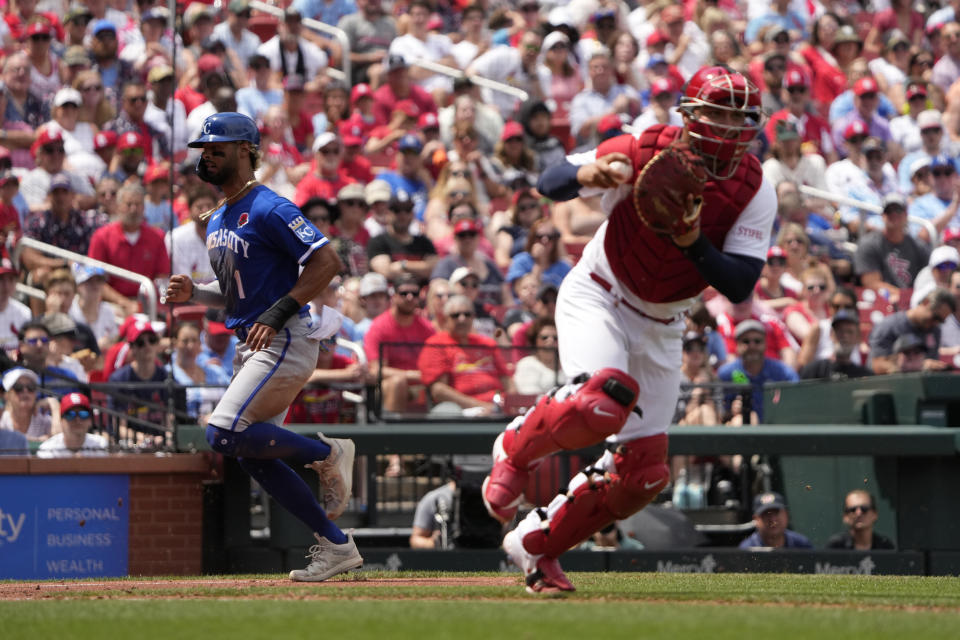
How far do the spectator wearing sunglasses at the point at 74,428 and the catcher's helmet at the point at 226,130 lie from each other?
325 cm

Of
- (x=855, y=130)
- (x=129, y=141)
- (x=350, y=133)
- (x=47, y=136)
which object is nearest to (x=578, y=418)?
(x=47, y=136)

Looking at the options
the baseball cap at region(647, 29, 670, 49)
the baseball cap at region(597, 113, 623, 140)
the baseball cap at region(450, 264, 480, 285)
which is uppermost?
the baseball cap at region(647, 29, 670, 49)

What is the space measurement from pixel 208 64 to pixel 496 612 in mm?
10785

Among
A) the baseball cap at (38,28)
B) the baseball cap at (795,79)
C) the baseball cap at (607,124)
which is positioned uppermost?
the baseball cap at (795,79)

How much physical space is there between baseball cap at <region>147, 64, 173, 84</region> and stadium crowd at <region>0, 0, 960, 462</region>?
0.9 inches

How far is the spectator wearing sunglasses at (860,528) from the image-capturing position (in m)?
9.84

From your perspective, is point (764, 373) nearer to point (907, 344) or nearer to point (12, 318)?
point (907, 344)

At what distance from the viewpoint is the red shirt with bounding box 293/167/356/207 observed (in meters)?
14.0

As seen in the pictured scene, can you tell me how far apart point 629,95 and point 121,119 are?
5846mm

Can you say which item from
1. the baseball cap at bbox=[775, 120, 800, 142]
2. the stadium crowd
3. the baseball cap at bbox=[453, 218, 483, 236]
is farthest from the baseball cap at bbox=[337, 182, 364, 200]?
the baseball cap at bbox=[775, 120, 800, 142]

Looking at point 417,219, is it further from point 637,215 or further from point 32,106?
point 637,215

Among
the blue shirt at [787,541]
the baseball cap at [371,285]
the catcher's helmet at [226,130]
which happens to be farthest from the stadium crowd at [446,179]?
the catcher's helmet at [226,130]

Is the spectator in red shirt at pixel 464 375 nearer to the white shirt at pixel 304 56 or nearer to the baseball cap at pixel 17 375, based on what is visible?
the baseball cap at pixel 17 375

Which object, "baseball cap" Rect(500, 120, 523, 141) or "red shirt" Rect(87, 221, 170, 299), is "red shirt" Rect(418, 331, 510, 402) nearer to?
"red shirt" Rect(87, 221, 170, 299)
